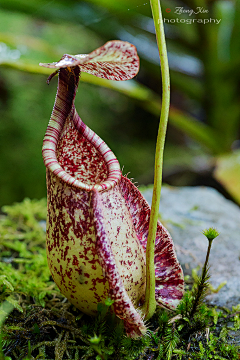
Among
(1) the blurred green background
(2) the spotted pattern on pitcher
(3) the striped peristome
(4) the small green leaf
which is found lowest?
(4) the small green leaf

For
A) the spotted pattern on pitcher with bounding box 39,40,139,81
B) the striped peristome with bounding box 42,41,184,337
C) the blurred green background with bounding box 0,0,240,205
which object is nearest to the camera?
the spotted pattern on pitcher with bounding box 39,40,139,81

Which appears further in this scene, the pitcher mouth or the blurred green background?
the blurred green background

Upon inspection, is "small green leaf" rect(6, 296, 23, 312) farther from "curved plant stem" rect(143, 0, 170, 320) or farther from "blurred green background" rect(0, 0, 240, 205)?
"blurred green background" rect(0, 0, 240, 205)

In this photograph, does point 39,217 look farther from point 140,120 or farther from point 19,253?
point 140,120

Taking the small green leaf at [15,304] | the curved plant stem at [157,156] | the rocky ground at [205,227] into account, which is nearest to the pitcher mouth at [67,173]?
the curved plant stem at [157,156]

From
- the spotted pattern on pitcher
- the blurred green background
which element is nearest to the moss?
the spotted pattern on pitcher

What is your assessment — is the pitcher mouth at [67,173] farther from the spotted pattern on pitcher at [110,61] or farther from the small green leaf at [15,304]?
the small green leaf at [15,304]

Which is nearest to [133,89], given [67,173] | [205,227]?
[205,227]

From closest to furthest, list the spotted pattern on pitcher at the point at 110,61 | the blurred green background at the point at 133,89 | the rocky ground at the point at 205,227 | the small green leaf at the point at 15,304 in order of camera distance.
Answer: the spotted pattern on pitcher at the point at 110,61 → the small green leaf at the point at 15,304 → the rocky ground at the point at 205,227 → the blurred green background at the point at 133,89
